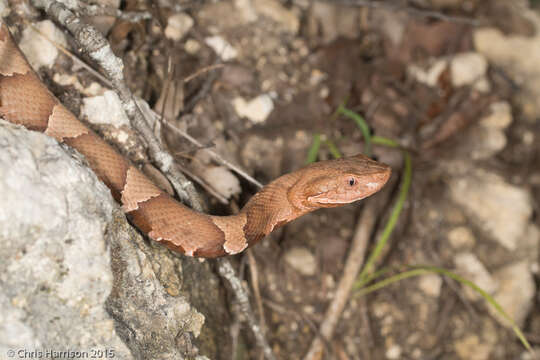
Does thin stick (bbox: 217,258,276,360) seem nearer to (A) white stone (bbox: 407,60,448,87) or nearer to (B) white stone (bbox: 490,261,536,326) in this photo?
(B) white stone (bbox: 490,261,536,326)

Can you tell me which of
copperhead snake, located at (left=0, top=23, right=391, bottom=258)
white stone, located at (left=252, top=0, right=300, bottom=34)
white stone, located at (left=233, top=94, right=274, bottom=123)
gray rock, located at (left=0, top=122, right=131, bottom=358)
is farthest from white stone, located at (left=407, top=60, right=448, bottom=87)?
gray rock, located at (left=0, top=122, right=131, bottom=358)

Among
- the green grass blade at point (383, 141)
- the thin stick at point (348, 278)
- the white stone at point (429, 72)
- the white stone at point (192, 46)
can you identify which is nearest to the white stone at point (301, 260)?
the thin stick at point (348, 278)

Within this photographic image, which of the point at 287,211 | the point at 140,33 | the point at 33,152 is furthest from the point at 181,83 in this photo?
the point at 33,152

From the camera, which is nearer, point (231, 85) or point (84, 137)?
point (84, 137)

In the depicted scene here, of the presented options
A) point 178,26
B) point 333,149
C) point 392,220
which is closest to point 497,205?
point 392,220

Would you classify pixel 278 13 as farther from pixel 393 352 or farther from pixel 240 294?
pixel 393 352

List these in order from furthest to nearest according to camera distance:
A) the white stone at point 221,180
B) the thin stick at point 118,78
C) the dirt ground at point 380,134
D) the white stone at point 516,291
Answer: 1. the white stone at point 516,291
2. the dirt ground at point 380,134
3. the white stone at point 221,180
4. the thin stick at point 118,78

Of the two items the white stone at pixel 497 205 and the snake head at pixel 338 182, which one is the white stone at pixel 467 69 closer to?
the white stone at pixel 497 205

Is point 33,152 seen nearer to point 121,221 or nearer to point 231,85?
point 121,221
